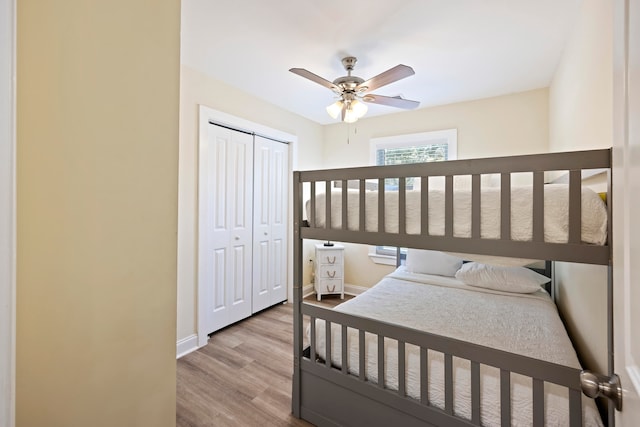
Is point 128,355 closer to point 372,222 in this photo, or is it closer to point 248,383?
point 372,222

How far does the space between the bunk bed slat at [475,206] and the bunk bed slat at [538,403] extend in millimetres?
628

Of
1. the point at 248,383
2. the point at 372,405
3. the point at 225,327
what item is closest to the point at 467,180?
the point at 372,405

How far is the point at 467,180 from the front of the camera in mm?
2859

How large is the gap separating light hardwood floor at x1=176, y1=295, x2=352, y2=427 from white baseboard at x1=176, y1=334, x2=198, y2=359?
53 millimetres

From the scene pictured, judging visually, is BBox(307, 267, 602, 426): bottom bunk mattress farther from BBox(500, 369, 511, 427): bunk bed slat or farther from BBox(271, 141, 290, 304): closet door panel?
BBox(271, 141, 290, 304): closet door panel

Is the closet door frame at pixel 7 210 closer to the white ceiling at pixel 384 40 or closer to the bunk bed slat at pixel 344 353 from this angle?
the bunk bed slat at pixel 344 353

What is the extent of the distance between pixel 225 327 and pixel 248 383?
3.29 ft

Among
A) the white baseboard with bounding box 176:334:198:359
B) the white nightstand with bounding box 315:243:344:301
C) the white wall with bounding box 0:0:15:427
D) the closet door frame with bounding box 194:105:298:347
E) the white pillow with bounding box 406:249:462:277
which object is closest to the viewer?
the white wall with bounding box 0:0:15:427

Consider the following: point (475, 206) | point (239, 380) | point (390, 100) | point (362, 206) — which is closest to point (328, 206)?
point (362, 206)

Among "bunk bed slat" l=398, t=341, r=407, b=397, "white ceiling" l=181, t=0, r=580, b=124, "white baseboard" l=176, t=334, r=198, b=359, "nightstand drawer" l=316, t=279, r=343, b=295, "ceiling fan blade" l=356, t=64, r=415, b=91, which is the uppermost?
"white ceiling" l=181, t=0, r=580, b=124

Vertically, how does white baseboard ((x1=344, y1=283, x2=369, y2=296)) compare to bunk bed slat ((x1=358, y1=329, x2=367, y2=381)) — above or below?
below

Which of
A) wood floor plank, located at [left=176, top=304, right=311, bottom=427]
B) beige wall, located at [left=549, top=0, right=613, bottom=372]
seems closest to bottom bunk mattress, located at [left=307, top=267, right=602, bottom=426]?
beige wall, located at [left=549, top=0, right=613, bottom=372]

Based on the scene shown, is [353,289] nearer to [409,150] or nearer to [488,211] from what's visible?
[409,150]

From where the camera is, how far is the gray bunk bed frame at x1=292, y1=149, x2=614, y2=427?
3.54 feet
